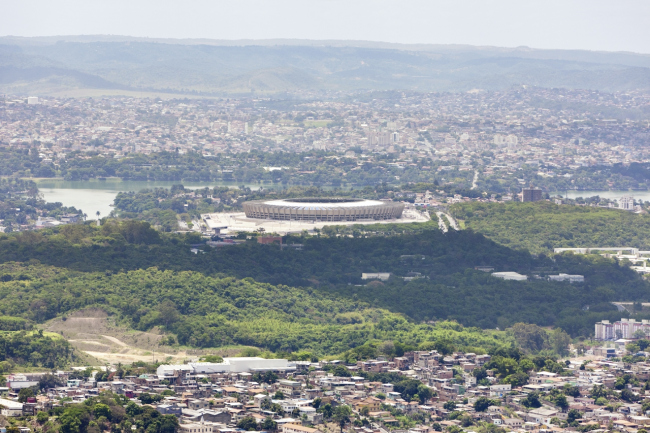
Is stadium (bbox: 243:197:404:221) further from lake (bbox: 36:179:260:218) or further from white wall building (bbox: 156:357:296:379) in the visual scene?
white wall building (bbox: 156:357:296:379)

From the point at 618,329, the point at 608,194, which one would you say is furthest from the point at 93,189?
the point at 618,329

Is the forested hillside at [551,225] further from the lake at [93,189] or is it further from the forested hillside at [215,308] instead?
the lake at [93,189]

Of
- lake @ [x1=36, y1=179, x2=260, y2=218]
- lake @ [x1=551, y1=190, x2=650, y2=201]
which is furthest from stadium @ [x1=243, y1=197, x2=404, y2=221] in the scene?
lake @ [x1=551, y1=190, x2=650, y2=201]

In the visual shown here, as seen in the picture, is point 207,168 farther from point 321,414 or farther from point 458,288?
point 321,414

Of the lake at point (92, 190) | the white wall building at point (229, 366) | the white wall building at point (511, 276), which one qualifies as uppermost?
the white wall building at point (229, 366)

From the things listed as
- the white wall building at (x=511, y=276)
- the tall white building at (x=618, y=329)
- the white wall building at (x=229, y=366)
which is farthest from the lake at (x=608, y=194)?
the white wall building at (x=229, y=366)

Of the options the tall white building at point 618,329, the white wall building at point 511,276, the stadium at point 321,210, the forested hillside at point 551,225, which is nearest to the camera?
the tall white building at point 618,329

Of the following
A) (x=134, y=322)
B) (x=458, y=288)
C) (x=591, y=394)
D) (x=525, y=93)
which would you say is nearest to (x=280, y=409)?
(x=591, y=394)

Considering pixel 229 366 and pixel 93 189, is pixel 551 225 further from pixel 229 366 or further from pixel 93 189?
pixel 93 189
